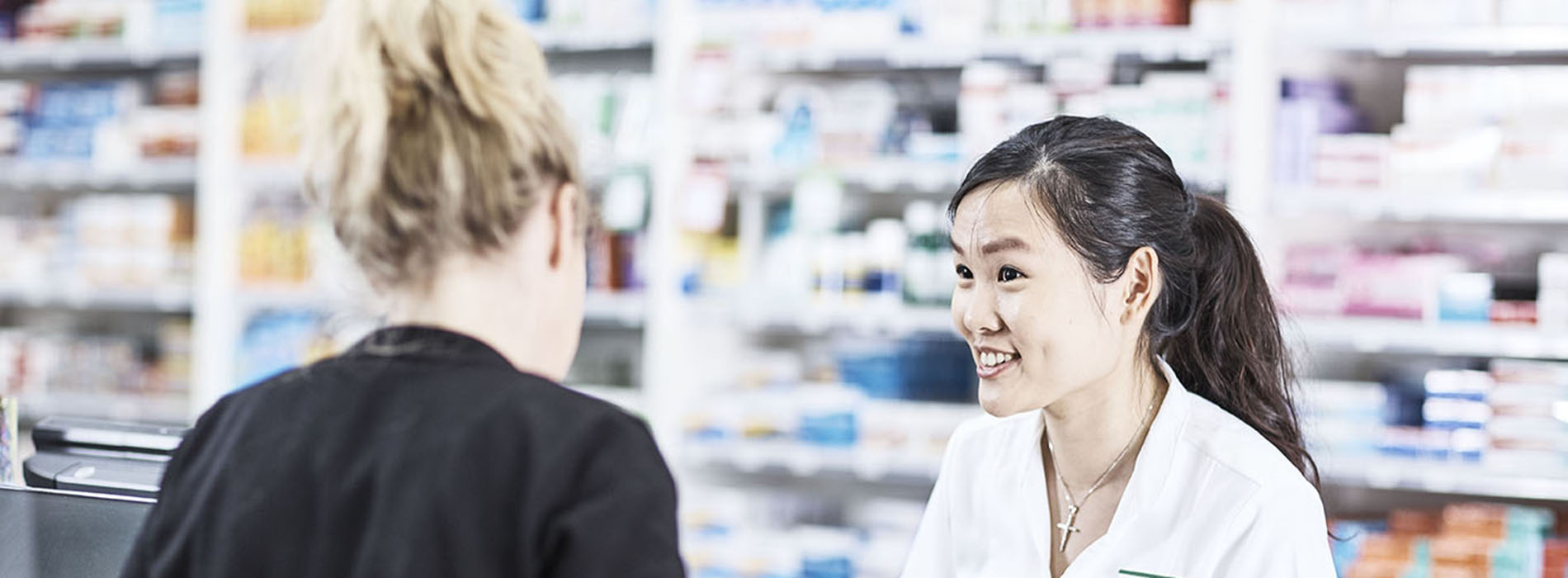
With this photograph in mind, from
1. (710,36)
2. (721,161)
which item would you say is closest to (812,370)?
(721,161)

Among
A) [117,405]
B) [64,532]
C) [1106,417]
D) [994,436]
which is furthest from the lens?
[117,405]

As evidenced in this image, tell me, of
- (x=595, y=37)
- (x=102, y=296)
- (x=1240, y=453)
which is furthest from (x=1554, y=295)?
(x=102, y=296)

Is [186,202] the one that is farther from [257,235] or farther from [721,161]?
[721,161]

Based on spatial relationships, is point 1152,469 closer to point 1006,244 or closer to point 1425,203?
point 1006,244

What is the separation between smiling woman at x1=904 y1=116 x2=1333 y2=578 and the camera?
1.86m

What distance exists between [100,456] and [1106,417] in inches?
49.9

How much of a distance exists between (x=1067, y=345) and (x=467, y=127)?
3.53 feet

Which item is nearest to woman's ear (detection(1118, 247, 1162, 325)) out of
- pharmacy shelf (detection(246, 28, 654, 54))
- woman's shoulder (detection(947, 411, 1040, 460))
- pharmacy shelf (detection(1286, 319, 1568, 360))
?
woman's shoulder (detection(947, 411, 1040, 460))

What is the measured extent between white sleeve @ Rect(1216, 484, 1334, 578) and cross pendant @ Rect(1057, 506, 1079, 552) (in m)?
0.24

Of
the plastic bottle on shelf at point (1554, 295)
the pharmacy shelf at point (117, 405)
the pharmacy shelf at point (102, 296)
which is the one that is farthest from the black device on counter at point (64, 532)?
the pharmacy shelf at point (117, 405)

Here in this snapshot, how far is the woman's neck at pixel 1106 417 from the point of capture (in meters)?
1.99

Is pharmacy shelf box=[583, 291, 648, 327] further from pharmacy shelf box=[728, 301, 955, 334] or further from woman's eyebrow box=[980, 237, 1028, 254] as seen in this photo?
woman's eyebrow box=[980, 237, 1028, 254]

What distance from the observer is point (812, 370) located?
14.3 ft

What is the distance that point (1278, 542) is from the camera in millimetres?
1794
